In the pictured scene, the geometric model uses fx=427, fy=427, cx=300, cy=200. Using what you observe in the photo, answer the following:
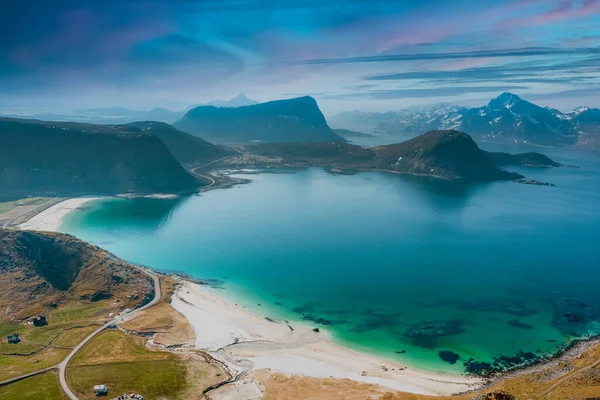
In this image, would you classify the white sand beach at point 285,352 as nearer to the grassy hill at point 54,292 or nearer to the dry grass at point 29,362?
the grassy hill at point 54,292

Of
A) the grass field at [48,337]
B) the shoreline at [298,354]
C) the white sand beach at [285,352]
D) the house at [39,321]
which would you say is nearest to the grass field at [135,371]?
the grass field at [48,337]

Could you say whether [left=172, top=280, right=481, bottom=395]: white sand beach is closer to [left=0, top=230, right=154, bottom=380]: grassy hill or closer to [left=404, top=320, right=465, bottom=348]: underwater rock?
[left=404, top=320, right=465, bottom=348]: underwater rock

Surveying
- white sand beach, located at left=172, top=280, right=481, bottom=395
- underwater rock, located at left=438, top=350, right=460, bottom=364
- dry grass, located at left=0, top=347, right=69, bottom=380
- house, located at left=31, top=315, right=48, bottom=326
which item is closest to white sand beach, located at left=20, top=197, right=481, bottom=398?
white sand beach, located at left=172, top=280, right=481, bottom=395

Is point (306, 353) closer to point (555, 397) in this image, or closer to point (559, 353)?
point (555, 397)

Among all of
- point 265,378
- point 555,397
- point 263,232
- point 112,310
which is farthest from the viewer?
point 263,232

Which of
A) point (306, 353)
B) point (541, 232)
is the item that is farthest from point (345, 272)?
point (541, 232)

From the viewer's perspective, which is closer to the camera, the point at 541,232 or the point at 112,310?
the point at 112,310
